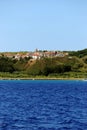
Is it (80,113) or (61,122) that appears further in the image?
(80,113)

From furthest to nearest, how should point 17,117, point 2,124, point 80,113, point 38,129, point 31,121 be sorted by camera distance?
point 80,113 → point 17,117 → point 31,121 → point 2,124 → point 38,129

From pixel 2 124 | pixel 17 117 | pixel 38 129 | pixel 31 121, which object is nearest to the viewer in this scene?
pixel 38 129

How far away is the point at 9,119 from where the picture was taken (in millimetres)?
43125

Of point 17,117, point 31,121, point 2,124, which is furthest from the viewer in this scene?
point 17,117

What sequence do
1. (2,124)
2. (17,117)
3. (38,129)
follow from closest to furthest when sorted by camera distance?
(38,129), (2,124), (17,117)

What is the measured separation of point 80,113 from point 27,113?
5.61 metres

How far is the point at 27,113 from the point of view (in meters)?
49.4

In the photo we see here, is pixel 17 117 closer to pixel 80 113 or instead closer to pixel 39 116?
pixel 39 116

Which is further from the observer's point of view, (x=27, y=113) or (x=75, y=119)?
(x=27, y=113)

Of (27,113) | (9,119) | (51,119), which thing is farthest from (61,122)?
(27,113)

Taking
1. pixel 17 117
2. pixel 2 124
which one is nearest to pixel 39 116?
pixel 17 117

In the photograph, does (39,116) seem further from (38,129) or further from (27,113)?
(38,129)

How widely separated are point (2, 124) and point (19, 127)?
2.26 m

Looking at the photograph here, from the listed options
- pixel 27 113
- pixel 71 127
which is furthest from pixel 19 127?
pixel 27 113
